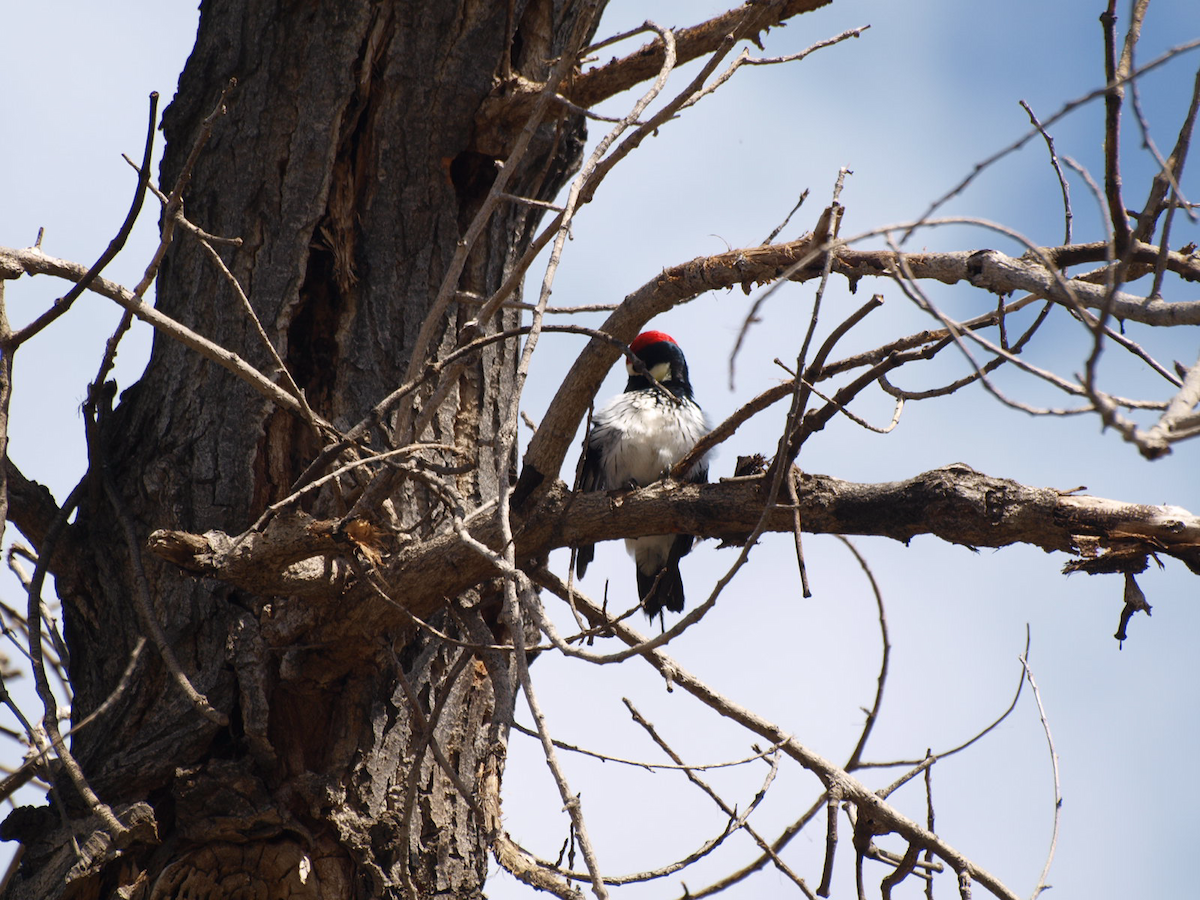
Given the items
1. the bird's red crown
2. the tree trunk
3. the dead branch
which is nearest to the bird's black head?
the bird's red crown

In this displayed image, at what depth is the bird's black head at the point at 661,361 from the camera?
14.6 feet

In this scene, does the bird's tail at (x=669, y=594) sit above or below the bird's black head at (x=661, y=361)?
below

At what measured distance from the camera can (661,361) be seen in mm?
4516

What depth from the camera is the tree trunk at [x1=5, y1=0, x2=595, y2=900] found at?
2.25 m

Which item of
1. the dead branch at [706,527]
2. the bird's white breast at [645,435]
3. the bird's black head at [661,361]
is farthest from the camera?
the bird's black head at [661,361]

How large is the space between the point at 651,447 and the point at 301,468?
66.3 inches

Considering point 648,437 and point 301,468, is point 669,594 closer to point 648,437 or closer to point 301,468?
point 648,437

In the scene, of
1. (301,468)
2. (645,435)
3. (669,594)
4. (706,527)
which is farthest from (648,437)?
(706,527)

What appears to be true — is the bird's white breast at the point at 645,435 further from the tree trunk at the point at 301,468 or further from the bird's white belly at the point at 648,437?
the tree trunk at the point at 301,468

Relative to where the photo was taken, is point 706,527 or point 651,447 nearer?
point 706,527

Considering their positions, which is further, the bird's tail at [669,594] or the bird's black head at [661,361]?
the bird's black head at [661,361]

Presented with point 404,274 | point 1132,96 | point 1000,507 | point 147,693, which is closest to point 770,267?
point 1000,507

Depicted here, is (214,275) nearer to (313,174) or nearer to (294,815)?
(313,174)

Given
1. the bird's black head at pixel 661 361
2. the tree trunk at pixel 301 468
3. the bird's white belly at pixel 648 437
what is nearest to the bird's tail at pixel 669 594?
the bird's white belly at pixel 648 437
